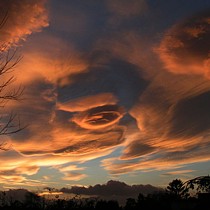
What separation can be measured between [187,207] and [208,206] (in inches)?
193

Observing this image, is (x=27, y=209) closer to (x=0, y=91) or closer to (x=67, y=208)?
(x=67, y=208)

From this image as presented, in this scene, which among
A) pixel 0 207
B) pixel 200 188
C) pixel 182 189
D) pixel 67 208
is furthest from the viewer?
pixel 67 208

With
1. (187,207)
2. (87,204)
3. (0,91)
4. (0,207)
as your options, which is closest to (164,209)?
(187,207)

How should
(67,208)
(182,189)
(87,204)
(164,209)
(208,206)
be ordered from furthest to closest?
(87,204) < (67,208) < (164,209) < (208,206) < (182,189)

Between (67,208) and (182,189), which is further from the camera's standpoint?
(67,208)

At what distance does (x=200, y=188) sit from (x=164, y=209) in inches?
420

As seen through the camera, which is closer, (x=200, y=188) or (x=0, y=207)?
(x=200, y=188)

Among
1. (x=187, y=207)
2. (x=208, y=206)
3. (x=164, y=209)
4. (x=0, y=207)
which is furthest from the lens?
(x=0, y=207)

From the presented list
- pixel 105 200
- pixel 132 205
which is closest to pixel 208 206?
pixel 132 205

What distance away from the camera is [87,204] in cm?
3234

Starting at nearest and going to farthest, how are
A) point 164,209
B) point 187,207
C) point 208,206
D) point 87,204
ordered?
point 208,206 < point 187,207 < point 164,209 < point 87,204

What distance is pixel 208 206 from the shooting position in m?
18.2

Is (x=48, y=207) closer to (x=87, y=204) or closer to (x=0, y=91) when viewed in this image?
(x=87, y=204)

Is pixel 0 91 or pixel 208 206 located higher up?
pixel 0 91
